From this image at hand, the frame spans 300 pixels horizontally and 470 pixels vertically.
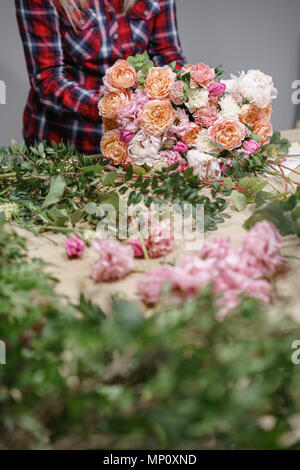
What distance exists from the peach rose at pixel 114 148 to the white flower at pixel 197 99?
0.21m

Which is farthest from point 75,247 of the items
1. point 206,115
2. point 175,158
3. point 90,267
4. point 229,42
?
point 229,42

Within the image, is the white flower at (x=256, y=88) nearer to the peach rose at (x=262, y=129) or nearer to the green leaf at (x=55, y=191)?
the peach rose at (x=262, y=129)

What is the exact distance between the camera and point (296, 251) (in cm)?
70

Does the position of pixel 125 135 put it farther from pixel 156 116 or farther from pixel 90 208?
pixel 90 208

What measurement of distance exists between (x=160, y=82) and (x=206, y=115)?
0.49 ft

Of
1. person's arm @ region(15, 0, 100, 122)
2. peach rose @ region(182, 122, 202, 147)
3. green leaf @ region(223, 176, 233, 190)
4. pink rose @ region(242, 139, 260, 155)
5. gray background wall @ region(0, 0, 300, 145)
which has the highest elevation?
gray background wall @ region(0, 0, 300, 145)

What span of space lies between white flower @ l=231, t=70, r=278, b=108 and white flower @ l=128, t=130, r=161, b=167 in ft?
0.91

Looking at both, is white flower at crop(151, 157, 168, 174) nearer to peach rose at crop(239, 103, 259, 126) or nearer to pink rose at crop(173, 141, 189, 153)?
pink rose at crop(173, 141, 189, 153)

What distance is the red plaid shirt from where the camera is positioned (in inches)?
53.1

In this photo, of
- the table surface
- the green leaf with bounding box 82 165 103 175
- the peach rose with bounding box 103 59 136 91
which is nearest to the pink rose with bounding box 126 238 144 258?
the table surface

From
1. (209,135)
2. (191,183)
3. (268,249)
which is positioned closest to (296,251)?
(268,249)

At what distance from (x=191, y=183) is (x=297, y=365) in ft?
1.62
